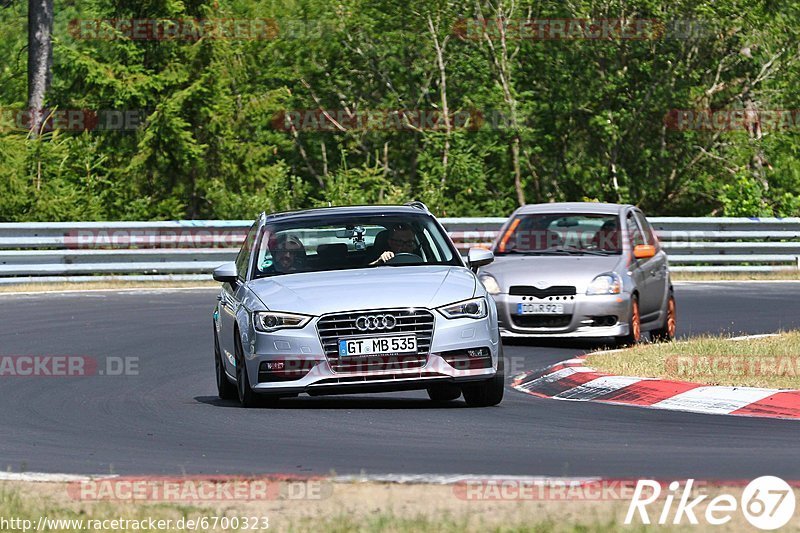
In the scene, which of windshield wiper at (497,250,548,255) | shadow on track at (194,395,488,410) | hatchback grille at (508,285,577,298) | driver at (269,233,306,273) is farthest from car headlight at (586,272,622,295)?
driver at (269,233,306,273)

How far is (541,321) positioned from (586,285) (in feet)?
1.99

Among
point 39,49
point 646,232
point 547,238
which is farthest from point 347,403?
point 39,49

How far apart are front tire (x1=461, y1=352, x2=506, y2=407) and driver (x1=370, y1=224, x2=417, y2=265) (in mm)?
1239

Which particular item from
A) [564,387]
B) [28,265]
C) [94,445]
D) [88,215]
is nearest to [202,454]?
[94,445]

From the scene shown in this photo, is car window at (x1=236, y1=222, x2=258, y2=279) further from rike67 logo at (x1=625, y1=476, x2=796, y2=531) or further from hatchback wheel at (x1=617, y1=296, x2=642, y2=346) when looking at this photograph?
rike67 logo at (x1=625, y1=476, x2=796, y2=531)

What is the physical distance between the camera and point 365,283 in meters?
11.8

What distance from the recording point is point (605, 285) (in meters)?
17.2

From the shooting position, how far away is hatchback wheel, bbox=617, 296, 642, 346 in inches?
681

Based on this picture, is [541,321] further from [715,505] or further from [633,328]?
[715,505]

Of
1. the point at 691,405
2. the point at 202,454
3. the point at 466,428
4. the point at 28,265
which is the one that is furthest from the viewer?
the point at 28,265

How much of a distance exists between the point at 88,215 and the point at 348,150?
34.6 feet

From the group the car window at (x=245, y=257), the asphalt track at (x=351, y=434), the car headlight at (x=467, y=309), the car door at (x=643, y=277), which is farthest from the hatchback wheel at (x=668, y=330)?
the car headlight at (x=467, y=309)

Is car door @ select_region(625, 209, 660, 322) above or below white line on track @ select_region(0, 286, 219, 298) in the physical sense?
above

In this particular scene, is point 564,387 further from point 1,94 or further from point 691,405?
point 1,94
